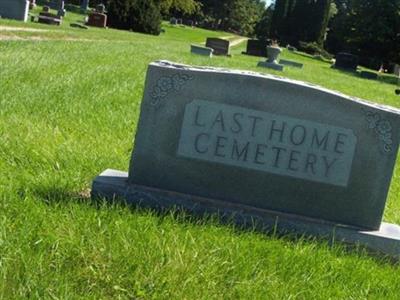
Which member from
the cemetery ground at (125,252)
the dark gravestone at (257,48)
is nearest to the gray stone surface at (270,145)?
the cemetery ground at (125,252)

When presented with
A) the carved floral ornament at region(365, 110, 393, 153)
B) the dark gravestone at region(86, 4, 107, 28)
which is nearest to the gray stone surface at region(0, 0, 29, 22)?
the dark gravestone at region(86, 4, 107, 28)

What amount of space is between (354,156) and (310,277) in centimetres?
116

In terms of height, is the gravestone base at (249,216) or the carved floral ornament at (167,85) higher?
the carved floral ornament at (167,85)

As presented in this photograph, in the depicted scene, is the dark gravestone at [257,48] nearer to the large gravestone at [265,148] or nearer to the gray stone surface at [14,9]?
the gray stone surface at [14,9]

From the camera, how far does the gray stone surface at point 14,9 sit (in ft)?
88.1

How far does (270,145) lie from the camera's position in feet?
13.5

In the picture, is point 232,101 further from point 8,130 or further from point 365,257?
point 8,130

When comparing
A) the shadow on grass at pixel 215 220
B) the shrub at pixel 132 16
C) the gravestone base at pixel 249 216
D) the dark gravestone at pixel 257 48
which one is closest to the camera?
the shadow on grass at pixel 215 220

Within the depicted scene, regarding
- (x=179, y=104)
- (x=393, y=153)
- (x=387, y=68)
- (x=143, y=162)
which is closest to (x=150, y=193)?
(x=143, y=162)

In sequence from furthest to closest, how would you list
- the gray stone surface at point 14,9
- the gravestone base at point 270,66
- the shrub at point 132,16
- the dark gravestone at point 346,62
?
1. the dark gravestone at point 346,62
2. the shrub at point 132,16
3. the gray stone surface at point 14,9
4. the gravestone base at point 270,66

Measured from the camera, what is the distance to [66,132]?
18.7 feet

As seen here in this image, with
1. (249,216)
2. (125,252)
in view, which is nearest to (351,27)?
(249,216)

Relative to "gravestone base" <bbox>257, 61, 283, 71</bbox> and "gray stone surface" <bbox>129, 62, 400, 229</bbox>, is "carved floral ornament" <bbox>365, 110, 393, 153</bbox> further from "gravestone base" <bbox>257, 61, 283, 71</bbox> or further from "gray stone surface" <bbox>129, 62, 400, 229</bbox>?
"gravestone base" <bbox>257, 61, 283, 71</bbox>

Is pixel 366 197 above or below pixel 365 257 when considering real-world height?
above
